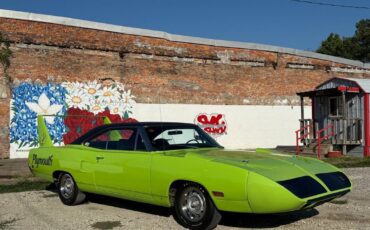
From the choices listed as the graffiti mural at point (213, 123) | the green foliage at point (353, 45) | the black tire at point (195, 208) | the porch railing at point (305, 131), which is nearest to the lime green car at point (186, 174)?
the black tire at point (195, 208)

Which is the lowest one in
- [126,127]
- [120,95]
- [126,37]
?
[126,127]

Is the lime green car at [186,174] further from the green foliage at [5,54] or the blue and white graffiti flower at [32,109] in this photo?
the green foliage at [5,54]

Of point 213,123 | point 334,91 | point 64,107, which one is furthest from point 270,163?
point 213,123

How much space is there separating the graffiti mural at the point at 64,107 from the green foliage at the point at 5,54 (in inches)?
29.3

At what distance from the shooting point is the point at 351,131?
18047mm

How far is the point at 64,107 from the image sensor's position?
18609mm

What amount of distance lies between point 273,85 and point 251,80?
56.5 inches

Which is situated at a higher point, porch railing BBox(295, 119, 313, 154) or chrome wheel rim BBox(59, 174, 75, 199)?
porch railing BBox(295, 119, 313, 154)

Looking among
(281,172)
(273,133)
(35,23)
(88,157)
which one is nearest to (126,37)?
(35,23)

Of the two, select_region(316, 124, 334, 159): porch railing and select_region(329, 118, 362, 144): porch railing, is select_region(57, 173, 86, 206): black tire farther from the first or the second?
select_region(329, 118, 362, 144): porch railing

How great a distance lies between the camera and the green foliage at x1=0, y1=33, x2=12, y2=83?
1720cm

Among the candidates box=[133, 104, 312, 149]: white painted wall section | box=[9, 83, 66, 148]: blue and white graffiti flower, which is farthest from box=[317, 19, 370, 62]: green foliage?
box=[9, 83, 66, 148]: blue and white graffiti flower

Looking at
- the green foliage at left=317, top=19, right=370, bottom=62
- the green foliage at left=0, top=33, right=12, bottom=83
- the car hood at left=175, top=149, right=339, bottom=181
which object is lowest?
the car hood at left=175, top=149, right=339, bottom=181

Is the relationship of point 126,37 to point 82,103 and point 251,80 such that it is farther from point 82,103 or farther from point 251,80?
point 251,80
